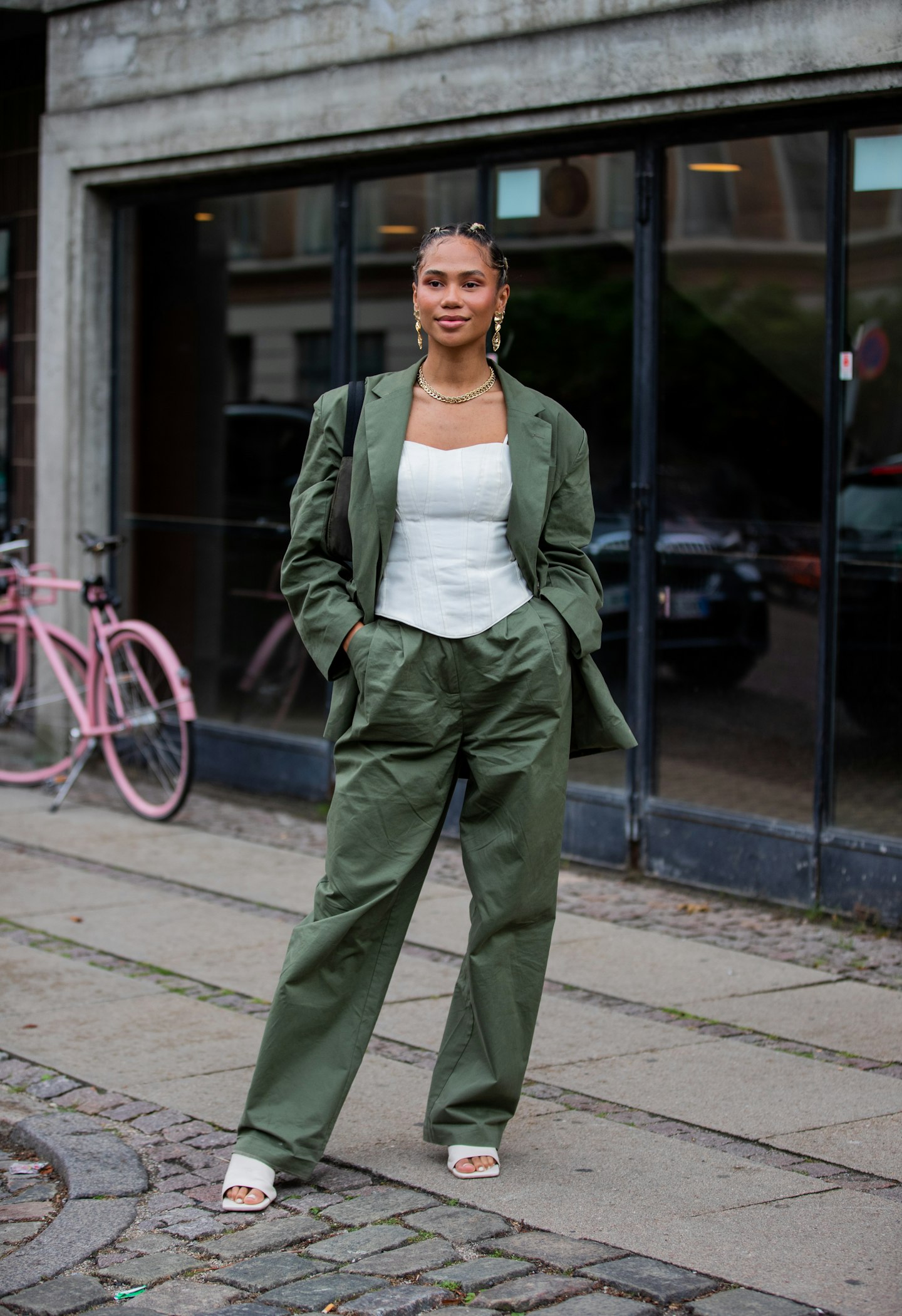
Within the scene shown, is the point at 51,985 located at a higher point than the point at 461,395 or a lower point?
lower

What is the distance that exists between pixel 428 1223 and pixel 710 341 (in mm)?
4694

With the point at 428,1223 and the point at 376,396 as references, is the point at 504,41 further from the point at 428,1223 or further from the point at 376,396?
the point at 428,1223

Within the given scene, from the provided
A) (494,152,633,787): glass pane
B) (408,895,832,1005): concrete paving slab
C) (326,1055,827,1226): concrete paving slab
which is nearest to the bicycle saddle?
(494,152,633,787): glass pane

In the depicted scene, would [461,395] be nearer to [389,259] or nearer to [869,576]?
[869,576]

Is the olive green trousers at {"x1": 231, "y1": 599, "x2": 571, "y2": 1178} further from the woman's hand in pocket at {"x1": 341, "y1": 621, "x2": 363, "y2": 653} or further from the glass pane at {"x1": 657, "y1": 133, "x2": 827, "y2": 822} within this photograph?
the glass pane at {"x1": 657, "y1": 133, "x2": 827, "y2": 822}

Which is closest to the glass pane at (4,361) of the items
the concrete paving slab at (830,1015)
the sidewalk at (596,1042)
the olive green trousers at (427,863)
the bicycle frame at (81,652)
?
the bicycle frame at (81,652)

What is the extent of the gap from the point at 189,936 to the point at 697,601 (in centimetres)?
254

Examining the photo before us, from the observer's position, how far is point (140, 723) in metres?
8.62

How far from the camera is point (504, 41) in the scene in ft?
24.4

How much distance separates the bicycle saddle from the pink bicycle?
11 mm

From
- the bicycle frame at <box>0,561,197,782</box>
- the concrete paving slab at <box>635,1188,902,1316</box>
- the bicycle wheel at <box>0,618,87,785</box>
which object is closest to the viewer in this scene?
the concrete paving slab at <box>635,1188,902,1316</box>

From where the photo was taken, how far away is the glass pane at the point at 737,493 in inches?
282

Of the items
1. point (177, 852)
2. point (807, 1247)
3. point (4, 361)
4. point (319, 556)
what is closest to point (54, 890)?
point (177, 852)

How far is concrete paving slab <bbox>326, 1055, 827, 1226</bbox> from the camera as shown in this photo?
12.8 ft
